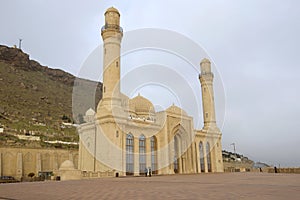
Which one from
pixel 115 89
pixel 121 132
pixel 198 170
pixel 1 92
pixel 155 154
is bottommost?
pixel 198 170

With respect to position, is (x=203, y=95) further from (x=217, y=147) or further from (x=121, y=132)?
(x=121, y=132)

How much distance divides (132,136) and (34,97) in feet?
179

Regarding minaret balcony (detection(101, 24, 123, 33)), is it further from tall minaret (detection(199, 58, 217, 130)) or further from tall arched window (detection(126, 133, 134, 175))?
tall minaret (detection(199, 58, 217, 130))

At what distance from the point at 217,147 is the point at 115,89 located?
18279 millimetres

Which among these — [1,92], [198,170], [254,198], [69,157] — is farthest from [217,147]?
[1,92]

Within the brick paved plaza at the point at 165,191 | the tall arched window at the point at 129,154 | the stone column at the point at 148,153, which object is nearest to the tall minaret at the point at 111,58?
the tall arched window at the point at 129,154

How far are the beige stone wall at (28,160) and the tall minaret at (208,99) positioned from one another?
21.8 meters

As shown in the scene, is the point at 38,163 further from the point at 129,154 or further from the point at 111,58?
the point at 111,58

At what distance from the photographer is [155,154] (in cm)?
3067

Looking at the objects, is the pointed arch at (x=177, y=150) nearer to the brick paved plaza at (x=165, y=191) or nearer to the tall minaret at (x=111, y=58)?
the tall minaret at (x=111, y=58)

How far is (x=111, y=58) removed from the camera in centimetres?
2853

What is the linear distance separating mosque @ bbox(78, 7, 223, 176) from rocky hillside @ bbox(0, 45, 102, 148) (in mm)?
23996

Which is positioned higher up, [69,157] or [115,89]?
[115,89]

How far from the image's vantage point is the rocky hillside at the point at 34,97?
57.2 m
